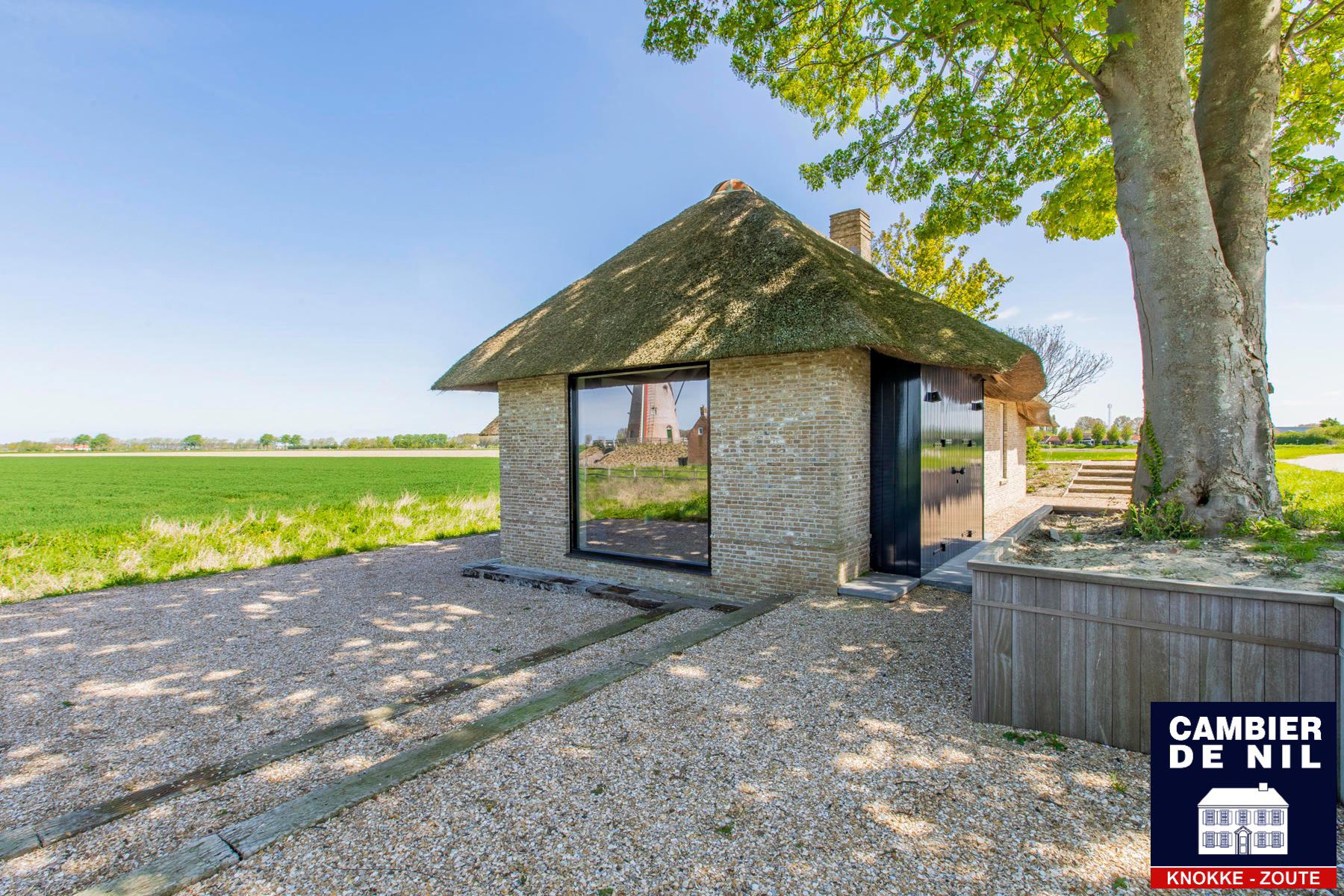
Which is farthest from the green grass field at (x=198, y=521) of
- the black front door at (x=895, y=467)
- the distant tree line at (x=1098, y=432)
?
the distant tree line at (x=1098, y=432)

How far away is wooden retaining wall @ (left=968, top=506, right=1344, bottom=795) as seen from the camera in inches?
122

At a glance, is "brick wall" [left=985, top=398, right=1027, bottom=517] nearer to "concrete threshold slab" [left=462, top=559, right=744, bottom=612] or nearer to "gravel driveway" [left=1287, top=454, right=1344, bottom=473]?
"concrete threshold slab" [left=462, top=559, right=744, bottom=612]

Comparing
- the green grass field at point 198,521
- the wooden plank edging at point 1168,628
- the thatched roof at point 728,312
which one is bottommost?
the green grass field at point 198,521

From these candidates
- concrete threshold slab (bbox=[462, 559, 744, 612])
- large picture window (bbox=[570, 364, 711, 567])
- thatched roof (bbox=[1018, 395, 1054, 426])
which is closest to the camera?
concrete threshold slab (bbox=[462, 559, 744, 612])

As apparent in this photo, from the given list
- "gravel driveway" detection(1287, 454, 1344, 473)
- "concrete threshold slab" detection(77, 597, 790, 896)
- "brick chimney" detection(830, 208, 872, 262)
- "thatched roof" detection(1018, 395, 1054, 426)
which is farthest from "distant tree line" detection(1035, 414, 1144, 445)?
"concrete threshold slab" detection(77, 597, 790, 896)

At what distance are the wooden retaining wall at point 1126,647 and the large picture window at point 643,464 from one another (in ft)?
15.0

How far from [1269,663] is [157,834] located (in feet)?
19.3

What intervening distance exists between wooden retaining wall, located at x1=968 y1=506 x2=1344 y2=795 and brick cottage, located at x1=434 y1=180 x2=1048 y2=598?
3.19 metres

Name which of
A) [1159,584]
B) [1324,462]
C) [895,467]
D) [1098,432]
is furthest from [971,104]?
[1098,432]

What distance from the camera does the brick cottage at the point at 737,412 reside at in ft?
23.1

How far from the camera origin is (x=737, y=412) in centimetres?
757

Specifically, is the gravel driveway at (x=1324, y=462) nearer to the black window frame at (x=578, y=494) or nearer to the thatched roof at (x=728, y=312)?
the thatched roof at (x=728, y=312)

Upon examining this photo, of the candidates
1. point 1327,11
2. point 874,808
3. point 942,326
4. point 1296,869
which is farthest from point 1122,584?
point 1327,11

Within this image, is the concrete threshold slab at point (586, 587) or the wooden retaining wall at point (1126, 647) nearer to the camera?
the wooden retaining wall at point (1126, 647)
